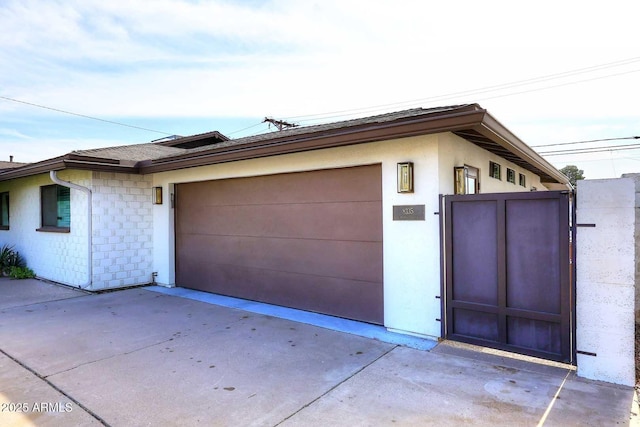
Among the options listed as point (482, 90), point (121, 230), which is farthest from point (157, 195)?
point (482, 90)

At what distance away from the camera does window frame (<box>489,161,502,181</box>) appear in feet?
21.9

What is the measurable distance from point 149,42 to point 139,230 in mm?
5360

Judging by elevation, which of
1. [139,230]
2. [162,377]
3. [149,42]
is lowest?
[162,377]

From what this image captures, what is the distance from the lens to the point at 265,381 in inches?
133

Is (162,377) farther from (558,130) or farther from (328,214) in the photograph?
(558,130)

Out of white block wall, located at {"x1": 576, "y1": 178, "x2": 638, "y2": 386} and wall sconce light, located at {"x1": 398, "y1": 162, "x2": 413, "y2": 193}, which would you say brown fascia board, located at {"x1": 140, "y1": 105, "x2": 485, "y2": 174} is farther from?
white block wall, located at {"x1": 576, "y1": 178, "x2": 638, "y2": 386}

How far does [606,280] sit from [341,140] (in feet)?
9.99

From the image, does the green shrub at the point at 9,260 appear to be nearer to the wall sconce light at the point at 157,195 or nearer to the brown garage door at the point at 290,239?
the wall sconce light at the point at 157,195

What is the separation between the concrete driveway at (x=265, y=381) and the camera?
9.12 feet

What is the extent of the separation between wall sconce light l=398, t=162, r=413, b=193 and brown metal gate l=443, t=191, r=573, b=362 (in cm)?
47

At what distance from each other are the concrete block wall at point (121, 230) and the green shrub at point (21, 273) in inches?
123

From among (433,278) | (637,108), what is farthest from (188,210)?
(637,108)

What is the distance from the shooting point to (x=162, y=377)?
138 inches

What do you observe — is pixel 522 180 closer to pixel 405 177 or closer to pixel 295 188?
pixel 405 177
